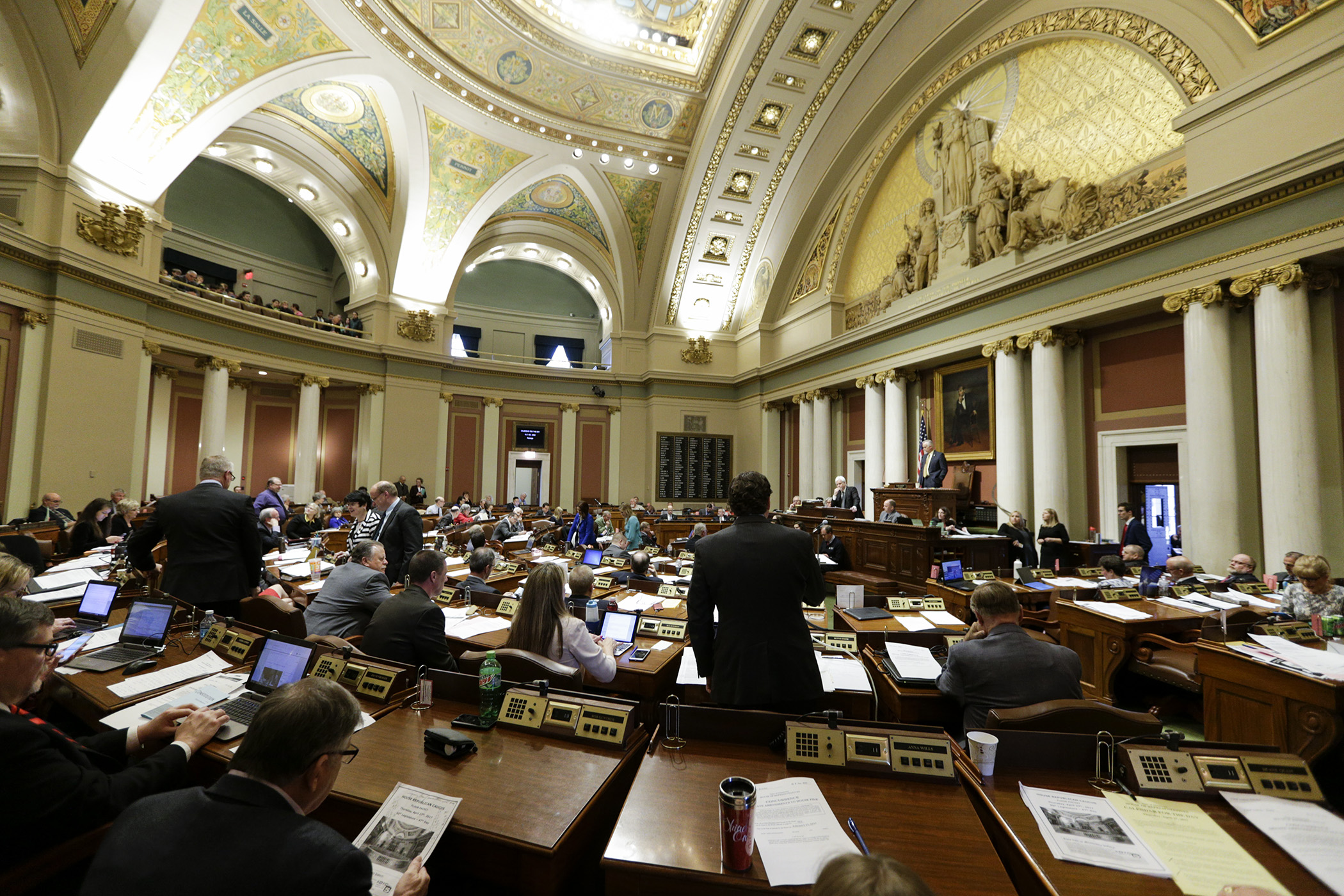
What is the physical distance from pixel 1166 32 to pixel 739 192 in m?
8.52

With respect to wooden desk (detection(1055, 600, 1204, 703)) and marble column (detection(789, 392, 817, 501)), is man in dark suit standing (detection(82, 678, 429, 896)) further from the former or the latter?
marble column (detection(789, 392, 817, 501))

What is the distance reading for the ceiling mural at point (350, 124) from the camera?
11.5 meters

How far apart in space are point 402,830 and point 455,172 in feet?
48.0

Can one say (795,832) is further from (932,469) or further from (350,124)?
(350,124)

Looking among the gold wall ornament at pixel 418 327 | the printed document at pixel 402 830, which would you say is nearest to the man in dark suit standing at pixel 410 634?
the printed document at pixel 402 830

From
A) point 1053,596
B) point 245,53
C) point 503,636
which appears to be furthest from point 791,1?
point 503,636

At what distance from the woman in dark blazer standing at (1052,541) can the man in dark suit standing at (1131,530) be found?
603mm

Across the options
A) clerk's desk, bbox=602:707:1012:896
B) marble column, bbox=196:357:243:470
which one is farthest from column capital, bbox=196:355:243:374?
clerk's desk, bbox=602:707:1012:896

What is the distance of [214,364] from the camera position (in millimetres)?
11227

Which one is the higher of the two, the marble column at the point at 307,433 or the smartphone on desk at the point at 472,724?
the marble column at the point at 307,433

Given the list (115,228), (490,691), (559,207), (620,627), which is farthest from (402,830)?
(559,207)

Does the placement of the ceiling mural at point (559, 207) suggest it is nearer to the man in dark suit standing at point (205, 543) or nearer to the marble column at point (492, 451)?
the marble column at point (492, 451)

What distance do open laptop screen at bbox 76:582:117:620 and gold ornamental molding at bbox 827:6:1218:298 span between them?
1129 cm

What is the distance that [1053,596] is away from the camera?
16.6 feet
